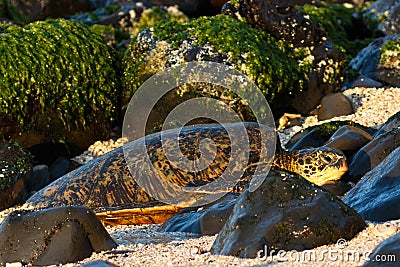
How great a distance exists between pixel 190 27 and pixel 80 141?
6.15 ft

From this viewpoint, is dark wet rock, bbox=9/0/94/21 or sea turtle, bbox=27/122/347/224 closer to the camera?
sea turtle, bbox=27/122/347/224

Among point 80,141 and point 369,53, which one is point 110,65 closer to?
point 80,141

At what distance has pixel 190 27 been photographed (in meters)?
8.20

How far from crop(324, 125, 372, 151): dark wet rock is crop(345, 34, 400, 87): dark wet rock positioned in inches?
104

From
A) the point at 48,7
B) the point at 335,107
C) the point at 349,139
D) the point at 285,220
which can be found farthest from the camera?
the point at 48,7

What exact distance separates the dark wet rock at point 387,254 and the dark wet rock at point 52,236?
134 cm

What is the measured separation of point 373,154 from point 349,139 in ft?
2.45

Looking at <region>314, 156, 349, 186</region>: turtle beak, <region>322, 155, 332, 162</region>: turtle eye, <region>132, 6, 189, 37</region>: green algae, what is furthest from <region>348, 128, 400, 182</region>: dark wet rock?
<region>132, 6, 189, 37</region>: green algae

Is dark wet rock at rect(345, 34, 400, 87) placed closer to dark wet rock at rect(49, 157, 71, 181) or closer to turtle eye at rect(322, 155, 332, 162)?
turtle eye at rect(322, 155, 332, 162)

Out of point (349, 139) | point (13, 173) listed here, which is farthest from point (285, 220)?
point (13, 173)

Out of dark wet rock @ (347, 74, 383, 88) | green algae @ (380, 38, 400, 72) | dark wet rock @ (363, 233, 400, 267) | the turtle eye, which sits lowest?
dark wet rock @ (347, 74, 383, 88)

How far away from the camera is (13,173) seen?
21.7ft

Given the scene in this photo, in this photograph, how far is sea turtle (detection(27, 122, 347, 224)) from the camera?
514cm

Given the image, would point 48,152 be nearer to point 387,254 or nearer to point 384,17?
point 387,254
